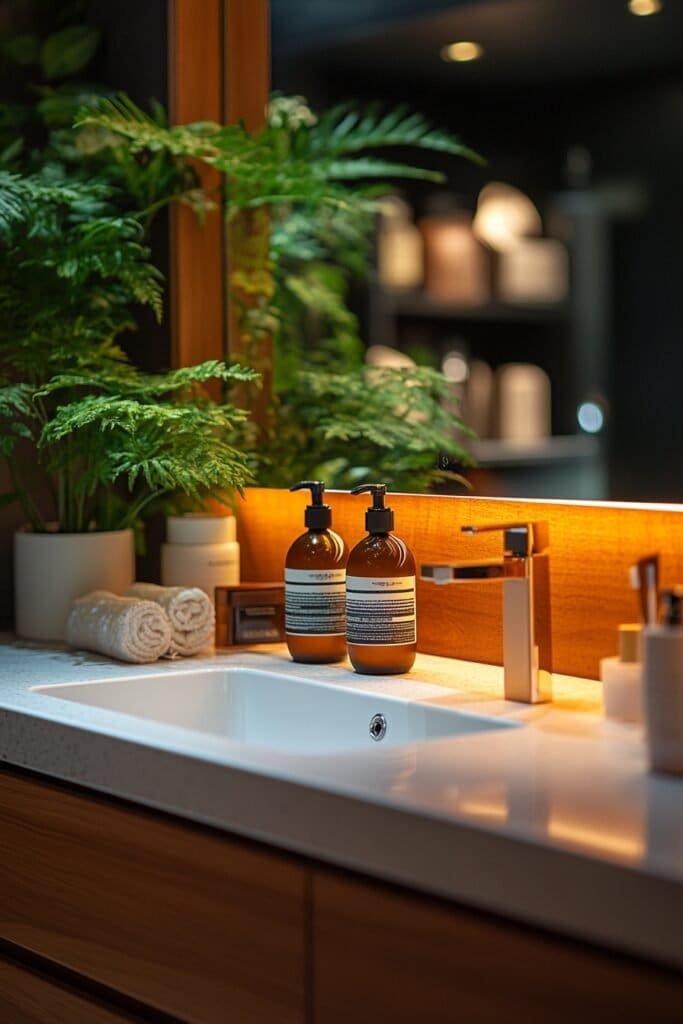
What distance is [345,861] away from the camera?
3.48 ft

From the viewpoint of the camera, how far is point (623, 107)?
10.00 ft

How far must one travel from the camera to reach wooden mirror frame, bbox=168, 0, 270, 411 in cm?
205

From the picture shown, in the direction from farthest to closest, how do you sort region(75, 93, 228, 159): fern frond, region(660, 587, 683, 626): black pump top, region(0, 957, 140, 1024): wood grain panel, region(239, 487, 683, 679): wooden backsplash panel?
region(75, 93, 228, 159): fern frond < region(239, 487, 683, 679): wooden backsplash panel < region(0, 957, 140, 1024): wood grain panel < region(660, 587, 683, 626): black pump top

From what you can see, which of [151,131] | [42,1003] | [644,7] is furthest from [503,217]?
[42,1003]

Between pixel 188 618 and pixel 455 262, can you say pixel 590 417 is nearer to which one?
pixel 455 262

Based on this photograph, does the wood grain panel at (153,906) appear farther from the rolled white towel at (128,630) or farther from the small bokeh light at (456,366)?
the small bokeh light at (456,366)

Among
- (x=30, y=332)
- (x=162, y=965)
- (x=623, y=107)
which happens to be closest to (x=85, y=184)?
(x=30, y=332)

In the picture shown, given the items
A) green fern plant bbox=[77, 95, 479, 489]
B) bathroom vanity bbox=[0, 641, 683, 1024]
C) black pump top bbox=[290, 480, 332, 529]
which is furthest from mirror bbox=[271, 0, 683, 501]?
bathroom vanity bbox=[0, 641, 683, 1024]

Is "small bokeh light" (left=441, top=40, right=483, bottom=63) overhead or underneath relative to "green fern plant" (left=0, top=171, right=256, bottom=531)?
overhead

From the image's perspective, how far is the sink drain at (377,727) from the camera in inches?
58.6

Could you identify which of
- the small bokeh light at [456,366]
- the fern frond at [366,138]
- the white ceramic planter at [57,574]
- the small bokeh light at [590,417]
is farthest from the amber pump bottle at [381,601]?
the small bokeh light at [590,417]

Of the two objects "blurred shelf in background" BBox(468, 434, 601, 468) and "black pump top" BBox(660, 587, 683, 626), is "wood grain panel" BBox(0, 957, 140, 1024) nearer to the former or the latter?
"black pump top" BBox(660, 587, 683, 626)

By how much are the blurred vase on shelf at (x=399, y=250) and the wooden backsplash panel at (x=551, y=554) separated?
1.22 m

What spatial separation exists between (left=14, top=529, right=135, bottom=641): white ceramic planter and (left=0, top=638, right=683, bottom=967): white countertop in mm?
456
